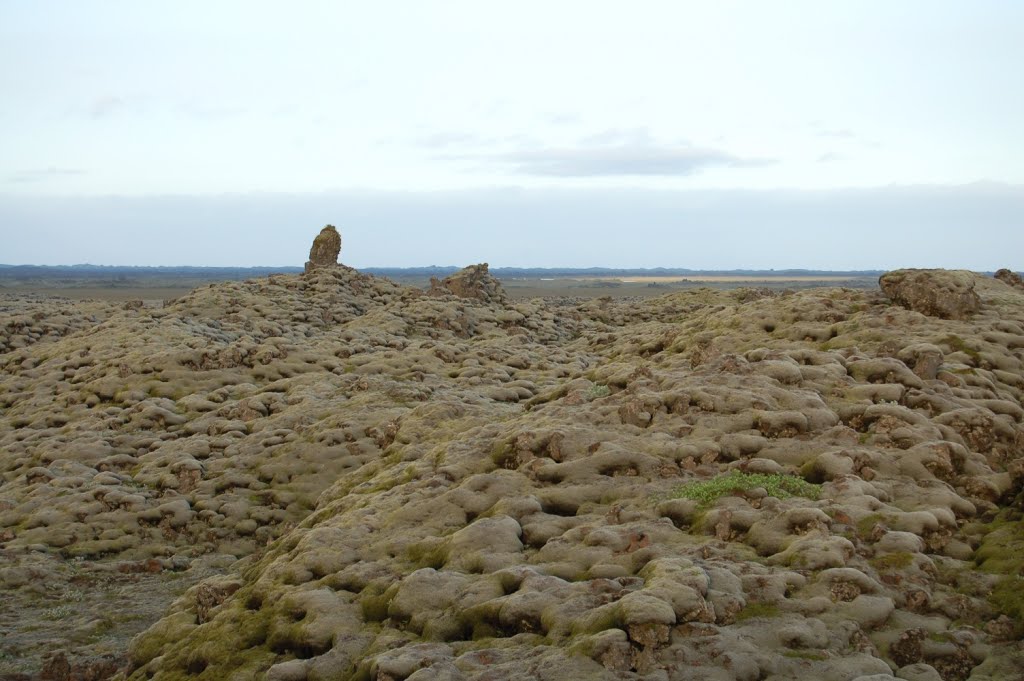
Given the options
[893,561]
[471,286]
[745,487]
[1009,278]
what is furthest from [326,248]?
[893,561]

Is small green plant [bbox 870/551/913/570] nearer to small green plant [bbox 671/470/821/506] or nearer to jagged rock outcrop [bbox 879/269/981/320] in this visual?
small green plant [bbox 671/470/821/506]

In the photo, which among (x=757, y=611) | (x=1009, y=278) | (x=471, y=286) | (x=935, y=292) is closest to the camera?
(x=757, y=611)

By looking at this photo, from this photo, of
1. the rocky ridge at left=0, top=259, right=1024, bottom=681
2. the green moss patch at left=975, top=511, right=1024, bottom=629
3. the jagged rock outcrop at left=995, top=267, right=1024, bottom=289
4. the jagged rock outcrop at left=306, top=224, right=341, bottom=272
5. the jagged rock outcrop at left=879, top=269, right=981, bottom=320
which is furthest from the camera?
the jagged rock outcrop at left=306, top=224, right=341, bottom=272

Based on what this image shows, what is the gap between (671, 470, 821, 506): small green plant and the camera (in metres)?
13.3

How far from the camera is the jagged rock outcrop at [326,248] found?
5138cm

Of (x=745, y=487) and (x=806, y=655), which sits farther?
(x=745, y=487)

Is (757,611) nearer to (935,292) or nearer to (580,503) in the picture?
(580,503)

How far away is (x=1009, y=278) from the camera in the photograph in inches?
1270

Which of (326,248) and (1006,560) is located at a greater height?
(326,248)

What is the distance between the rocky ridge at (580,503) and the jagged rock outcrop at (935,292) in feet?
0.52

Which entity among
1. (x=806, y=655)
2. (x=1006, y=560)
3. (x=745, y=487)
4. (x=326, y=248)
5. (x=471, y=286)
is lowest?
(x=806, y=655)

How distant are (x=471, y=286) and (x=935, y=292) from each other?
27.6m

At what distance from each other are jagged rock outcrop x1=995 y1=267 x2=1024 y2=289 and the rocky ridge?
3.42m

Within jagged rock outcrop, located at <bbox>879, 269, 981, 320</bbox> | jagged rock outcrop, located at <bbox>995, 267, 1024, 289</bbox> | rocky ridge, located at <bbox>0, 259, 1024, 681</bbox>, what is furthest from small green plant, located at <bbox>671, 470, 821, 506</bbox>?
jagged rock outcrop, located at <bbox>995, 267, 1024, 289</bbox>
